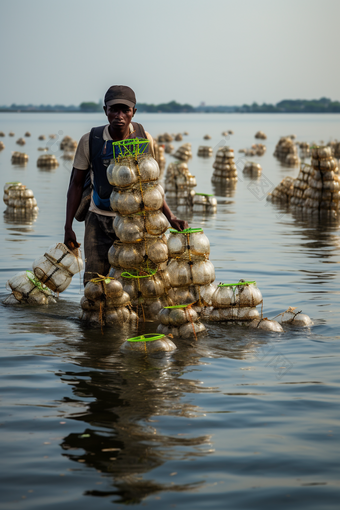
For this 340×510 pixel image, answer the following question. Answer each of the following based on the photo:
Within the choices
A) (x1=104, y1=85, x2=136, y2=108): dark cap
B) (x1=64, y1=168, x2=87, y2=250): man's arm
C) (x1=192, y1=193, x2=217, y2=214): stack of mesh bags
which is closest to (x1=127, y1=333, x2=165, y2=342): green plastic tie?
(x1=64, y1=168, x2=87, y2=250): man's arm

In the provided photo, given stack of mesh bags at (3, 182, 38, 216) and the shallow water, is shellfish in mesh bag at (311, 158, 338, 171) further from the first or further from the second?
the shallow water

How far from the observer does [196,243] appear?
26.7 feet

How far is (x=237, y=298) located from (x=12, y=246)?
319 inches

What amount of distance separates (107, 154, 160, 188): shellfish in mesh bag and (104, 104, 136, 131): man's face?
415 millimetres

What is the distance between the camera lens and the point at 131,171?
777 cm

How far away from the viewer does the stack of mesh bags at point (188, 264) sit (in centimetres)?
816

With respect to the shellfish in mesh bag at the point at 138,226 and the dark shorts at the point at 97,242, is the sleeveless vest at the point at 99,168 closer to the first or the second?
the dark shorts at the point at 97,242

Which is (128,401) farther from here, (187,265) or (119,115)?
(119,115)

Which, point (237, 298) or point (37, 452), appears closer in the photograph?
point (37, 452)

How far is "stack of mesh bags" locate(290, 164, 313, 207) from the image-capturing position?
22281mm

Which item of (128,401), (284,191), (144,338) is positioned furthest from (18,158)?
(128,401)

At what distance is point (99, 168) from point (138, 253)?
1.15 meters

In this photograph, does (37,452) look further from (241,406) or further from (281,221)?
(281,221)

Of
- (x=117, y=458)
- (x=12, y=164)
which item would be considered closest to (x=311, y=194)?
(x=117, y=458)
